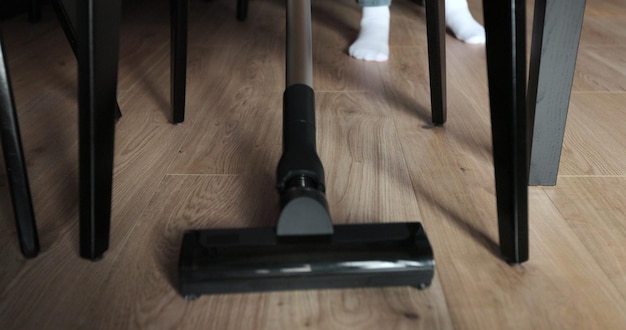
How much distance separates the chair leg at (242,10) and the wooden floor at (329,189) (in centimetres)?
36

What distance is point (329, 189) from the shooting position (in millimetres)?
950

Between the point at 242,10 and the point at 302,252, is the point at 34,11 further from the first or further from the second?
the point at 302,252

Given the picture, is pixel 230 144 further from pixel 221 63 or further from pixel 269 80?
pixel 221 63

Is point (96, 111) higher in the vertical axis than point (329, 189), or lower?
higher

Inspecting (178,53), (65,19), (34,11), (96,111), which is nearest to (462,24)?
(178,53)

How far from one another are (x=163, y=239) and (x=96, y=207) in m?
0.12

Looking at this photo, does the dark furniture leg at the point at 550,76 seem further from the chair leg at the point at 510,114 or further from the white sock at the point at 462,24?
the white sock at the point at 462,24

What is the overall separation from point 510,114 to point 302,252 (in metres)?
0.28

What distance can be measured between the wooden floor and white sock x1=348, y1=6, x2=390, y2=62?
0.15 feet

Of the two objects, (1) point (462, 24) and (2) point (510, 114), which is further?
(1) point (462, 24)

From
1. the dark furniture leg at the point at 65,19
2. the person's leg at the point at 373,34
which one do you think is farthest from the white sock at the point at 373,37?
the dark furniture leg at the point at 65,19

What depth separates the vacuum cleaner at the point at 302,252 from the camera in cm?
66

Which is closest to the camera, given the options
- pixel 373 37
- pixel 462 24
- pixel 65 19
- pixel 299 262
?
pixel 299 262

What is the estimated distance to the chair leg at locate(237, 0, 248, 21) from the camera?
2094mm
